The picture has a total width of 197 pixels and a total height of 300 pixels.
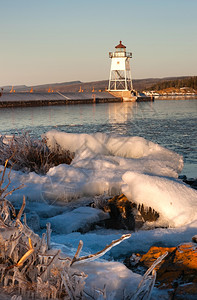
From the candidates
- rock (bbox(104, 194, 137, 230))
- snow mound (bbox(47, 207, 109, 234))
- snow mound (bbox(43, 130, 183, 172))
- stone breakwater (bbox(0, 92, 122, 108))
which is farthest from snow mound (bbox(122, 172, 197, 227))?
stone breakwater (bbox(0, 92, 122, 108))

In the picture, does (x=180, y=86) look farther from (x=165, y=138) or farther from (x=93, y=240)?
(x=93, y=240)

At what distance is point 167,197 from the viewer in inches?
189

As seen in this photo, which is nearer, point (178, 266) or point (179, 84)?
point (178, 266)

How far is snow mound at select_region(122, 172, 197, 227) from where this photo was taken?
4.53 meters

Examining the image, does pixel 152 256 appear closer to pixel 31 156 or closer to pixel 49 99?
pixel 31 156

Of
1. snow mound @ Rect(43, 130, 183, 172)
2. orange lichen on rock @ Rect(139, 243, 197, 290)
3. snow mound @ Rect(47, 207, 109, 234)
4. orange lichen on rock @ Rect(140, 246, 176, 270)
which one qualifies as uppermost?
snow mound @ Rect(43, 130, 183, 172)

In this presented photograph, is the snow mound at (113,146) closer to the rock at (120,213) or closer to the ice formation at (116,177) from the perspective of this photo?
the ice formation at (116,177)

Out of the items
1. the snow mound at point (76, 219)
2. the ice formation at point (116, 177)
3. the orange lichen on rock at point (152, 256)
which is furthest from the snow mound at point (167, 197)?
the orange lichen on rock at point (152, 256)

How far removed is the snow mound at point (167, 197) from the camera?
14.9ft

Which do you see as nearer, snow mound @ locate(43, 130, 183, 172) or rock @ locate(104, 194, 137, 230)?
rock @ locate(104, 194, 137, 230)

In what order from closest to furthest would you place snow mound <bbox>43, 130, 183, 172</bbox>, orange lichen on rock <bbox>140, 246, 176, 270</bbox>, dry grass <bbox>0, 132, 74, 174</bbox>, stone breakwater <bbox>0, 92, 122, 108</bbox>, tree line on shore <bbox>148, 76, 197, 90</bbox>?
1. orange lichen on rock <bbox>140, 246, 176, 270</bbox>
2. dry grass <bbox>0, 132, 74, 174</bbox>
3. snow mound <bbox>43, 130, 183, 172</bbox>
4. stone breakwater <bbox>0, 92, 122, 108</bbox>
5. tree line on shore <bbox>148, 76, 197, 90</bbox>

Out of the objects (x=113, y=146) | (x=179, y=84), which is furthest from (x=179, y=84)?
(x=113, y=146)

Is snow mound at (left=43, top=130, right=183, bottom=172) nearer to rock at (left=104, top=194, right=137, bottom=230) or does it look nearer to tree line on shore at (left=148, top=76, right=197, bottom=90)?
rock at (left=104, top=194, right=137, bottom=230)

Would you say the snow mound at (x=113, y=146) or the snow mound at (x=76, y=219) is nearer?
the snow mound at (x=76, y=219)
